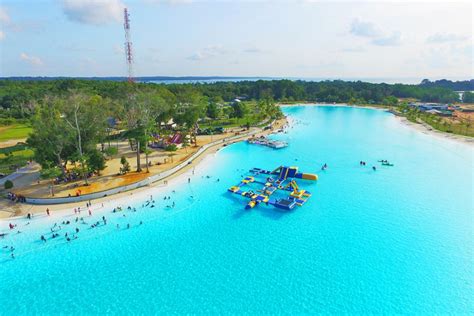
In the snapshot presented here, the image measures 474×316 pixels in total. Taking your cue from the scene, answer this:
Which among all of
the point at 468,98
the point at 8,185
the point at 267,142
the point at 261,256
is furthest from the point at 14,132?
the point at 468,98

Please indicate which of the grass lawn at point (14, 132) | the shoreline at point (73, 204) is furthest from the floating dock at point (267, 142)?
the grass lawn at point (14, 132)

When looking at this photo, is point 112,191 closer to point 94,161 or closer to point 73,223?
point 94,161

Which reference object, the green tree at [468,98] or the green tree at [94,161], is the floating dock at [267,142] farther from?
the green tree at [468,98]

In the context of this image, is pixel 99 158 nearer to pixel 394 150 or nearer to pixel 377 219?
pixel 377 219

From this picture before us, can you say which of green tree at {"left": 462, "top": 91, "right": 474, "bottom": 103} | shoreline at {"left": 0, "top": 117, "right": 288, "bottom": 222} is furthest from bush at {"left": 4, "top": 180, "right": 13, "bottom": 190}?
green tree at {"left": 462, "top": 91, "right": 474, "bottom": 103}

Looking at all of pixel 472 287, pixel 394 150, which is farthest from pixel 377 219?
pixel 394 150

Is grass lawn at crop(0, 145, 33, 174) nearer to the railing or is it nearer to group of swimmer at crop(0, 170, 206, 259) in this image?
the railing
